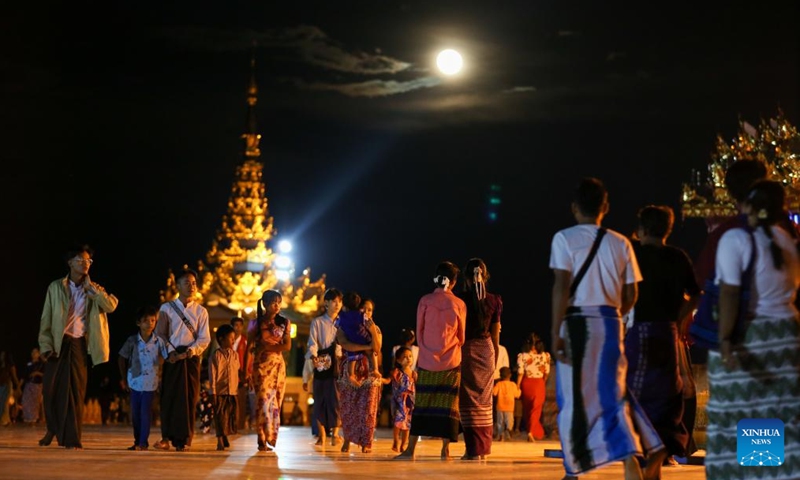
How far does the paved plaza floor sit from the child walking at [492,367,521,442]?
6.46 m

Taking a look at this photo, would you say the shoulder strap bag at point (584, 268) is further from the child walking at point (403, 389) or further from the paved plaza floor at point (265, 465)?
the child walking at point (403, 389)

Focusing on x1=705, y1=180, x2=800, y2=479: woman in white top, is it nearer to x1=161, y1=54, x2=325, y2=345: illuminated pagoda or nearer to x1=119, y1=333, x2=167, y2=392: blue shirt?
x1=119, y1=333, x2=167, y2=392: blue shirt

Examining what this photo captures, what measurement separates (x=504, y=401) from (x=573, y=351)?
1327 cm

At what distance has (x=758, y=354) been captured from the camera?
655cm

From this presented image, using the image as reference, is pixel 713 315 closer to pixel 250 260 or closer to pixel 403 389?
pixel 403 389

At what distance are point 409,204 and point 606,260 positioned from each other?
51.0m

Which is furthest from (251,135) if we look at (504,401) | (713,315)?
(713,315)

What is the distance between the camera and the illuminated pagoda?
61.5 m

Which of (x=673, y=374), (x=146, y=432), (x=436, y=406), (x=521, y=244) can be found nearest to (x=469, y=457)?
(x=436, y=406)

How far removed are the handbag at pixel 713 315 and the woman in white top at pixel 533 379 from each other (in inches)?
517

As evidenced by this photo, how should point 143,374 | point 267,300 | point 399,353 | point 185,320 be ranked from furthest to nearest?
1. point 399,353
2. point 143,374
3. point 185,320
4. point 267,300

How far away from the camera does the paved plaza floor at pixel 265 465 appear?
9.10m

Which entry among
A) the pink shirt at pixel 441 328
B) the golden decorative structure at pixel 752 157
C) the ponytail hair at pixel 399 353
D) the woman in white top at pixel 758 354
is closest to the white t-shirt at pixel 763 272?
the woman in white top at pixel 758 354

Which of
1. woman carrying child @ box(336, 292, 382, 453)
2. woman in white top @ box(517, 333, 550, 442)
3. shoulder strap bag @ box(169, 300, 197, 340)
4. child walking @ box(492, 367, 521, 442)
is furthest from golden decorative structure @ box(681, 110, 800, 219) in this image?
shoulder strap bag @ box(169, 300, 197, 340)
